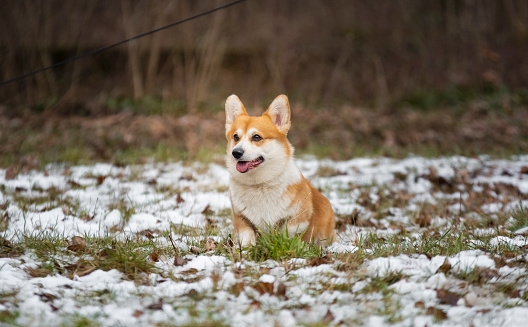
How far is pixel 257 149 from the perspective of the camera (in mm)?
3117

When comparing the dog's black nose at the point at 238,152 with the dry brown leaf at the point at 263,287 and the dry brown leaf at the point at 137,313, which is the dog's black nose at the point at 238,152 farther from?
the dry brown leaf at the point at 137,313

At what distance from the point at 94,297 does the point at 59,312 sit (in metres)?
0.21

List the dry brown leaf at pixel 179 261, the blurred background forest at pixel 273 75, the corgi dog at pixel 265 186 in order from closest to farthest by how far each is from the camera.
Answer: the dry brown leaf at pixel 179 261
the corgi dog at pixel 265 186
the blurred background forest at pixel 273 75

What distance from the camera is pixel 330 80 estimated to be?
38.9 feet

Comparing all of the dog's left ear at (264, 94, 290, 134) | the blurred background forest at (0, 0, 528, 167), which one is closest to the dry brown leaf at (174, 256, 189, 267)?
the dog's left ear at (264, 94, 290, 134)

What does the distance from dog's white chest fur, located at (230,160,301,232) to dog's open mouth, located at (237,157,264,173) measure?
173 mm

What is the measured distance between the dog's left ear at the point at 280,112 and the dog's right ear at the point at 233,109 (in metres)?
0.23

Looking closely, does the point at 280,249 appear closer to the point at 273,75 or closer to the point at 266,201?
the point at 266,201

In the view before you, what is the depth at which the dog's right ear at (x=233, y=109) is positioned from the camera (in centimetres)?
349

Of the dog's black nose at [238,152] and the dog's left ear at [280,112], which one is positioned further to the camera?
the dog's left ear at [280,112]

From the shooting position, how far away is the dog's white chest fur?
3.19 meters

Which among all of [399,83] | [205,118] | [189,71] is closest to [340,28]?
[399,83]

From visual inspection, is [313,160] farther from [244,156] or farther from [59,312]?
[59,312]

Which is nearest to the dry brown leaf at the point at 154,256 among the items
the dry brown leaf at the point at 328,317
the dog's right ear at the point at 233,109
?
the dog's right ear at the point at 233,109
